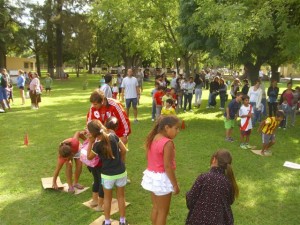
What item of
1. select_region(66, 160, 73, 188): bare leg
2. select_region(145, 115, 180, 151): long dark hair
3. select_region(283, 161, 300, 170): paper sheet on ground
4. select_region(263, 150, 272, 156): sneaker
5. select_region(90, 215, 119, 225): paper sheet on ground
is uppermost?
select_region(145, 115, 180, 151): long dark hair

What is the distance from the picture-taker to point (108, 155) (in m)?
4.35

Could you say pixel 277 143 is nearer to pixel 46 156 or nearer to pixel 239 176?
pixel 239 176

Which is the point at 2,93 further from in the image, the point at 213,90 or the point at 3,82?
the point at 213,90

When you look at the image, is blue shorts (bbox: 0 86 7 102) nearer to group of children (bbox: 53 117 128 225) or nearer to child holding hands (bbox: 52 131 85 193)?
child holding hands (bbox: 52 131 85 193)

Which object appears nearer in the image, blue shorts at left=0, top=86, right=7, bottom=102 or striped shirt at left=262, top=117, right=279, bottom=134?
striped shirt at left=262, top=117, right=279, bottom=134

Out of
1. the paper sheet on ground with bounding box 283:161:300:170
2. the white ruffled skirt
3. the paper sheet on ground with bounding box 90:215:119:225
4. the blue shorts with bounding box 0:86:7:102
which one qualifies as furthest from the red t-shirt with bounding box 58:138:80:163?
the blue shorts with bounding box 0:86:7:102

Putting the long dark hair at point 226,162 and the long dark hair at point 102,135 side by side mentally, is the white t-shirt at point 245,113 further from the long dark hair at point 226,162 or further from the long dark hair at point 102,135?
the long dark hair at point 226,162

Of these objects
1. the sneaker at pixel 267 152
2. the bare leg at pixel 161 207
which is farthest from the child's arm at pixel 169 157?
the sneaker at pixel 267 152

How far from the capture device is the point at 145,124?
1224 centimetres

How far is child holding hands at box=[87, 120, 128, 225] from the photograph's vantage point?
4328 millimetres

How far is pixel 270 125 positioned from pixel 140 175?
3.57 m

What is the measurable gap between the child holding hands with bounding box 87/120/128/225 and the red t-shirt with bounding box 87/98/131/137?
100 centimetres

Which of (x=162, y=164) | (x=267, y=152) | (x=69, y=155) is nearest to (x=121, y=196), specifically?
(x=162, y=164)

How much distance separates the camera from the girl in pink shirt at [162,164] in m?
3.74
